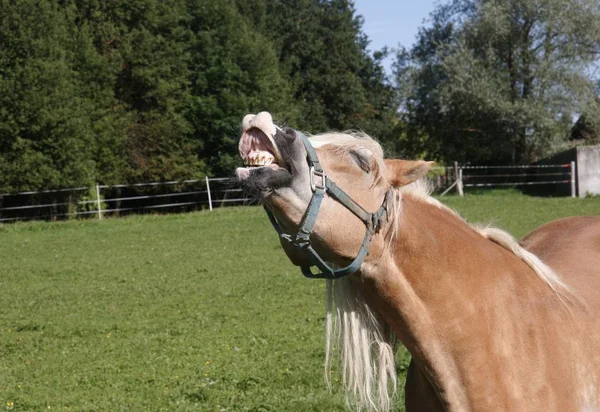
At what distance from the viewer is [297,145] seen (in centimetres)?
214

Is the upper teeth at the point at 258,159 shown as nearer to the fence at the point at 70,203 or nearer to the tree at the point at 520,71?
the fence at the point at 70,203

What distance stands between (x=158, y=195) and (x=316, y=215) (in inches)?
982

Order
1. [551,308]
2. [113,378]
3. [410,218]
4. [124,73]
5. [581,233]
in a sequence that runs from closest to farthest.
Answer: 1. [410,218]
2. [551,308]
3. [581,233]
4. [113,378]
5. [124,73]

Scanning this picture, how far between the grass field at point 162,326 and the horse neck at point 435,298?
2.65ft

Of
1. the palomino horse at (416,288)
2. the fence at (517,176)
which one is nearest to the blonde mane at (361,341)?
the palomino horse at (416,288)

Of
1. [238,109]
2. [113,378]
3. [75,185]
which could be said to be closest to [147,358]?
[113,378]

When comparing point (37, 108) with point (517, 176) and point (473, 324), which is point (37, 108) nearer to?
point (517, 176)

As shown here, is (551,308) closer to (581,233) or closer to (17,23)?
(581,233)

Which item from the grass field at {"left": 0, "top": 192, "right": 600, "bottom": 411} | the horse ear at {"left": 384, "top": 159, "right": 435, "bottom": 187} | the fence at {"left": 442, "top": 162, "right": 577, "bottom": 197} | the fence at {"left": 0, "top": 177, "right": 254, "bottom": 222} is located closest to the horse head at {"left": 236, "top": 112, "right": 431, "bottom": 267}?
the horse ear at {"left": 384, "top": 159, "right": 435, "bottom": 187}

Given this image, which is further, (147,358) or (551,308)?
(147,358)

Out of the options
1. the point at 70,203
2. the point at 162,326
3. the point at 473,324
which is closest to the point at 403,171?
the point at 473,324

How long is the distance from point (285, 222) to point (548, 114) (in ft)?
98.6

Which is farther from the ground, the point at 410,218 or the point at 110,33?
the point at 110,33

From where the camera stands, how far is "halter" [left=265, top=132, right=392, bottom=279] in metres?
2.15
